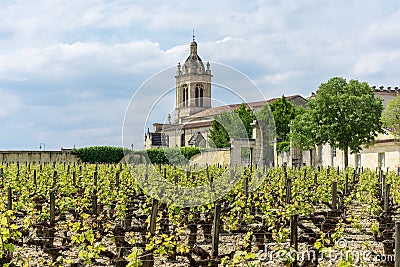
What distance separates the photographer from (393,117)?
3055 centimetres

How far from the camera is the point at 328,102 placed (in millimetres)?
30344

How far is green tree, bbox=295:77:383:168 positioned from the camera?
2967 cm

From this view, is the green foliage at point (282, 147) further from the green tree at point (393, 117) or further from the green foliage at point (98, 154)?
the green foliage at point (98, 154)

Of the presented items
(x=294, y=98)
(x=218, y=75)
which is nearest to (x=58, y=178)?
(x=218, y=75)

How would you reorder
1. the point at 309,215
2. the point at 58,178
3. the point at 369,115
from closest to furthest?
the point at 309,215, the point at 58,178, the point at 369,115

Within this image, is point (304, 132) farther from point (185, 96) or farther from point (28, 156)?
point (185, 96)

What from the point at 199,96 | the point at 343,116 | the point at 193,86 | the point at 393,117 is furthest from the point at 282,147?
the point at 193,86

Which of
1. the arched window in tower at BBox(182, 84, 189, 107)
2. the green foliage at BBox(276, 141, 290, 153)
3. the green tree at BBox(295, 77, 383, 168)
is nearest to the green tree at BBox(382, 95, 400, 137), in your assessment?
the green tree at BBox(295, 77, 383, 168)

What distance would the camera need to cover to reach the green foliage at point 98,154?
1575 inches

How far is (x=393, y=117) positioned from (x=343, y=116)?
9.75ft

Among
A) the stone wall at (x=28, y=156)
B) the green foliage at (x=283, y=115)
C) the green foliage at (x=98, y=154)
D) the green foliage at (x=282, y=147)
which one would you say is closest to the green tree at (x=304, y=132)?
the green foliage at (x=282, y=147)

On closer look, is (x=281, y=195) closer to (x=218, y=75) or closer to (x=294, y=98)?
(x=218, y=75)

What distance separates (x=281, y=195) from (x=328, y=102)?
1986 centimetres

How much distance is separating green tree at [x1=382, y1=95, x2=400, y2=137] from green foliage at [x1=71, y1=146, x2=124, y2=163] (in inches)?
791
